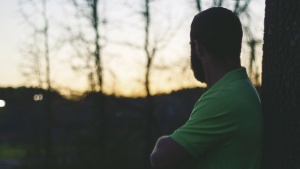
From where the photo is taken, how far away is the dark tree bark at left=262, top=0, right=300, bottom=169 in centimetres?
224

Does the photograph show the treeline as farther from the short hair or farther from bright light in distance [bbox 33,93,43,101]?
the short hair

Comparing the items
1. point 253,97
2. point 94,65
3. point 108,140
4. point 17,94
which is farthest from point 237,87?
point 17,94

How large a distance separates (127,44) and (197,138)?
19036 mm

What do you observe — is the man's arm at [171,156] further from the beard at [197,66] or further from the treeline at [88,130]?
the treeline at [88,130]

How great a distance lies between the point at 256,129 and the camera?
2.00m

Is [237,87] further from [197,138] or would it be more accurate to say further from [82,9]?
[82,9]

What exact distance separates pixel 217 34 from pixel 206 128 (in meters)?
0.41

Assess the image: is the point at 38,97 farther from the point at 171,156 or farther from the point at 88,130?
the point at 171,156

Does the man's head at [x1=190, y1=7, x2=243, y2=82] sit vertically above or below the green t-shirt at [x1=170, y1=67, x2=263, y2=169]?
above

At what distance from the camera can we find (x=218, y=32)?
189cm

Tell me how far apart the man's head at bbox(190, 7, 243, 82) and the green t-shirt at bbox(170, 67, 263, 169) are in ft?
0.34

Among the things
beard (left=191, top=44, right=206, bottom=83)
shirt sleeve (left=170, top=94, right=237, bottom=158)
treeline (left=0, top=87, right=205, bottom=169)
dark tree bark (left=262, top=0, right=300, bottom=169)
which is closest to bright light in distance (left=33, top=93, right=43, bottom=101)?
A: treeline (left=0, top=87, right=205, bottom=169)

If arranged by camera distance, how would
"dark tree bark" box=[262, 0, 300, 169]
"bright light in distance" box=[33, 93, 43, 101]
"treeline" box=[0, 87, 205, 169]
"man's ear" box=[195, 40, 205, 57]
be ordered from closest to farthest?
"man's ear" box=[195, 40, 205, 57], "dark tree bark" box=[262, 0, 300, 169], "treeline" box=[0, 87, 205, 169], "bright light in distance" box=[33, 93, 43, 101]

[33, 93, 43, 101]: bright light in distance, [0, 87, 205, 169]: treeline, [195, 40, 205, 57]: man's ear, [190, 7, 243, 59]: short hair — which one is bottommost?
[0, 87, 205, 169]: treeline
